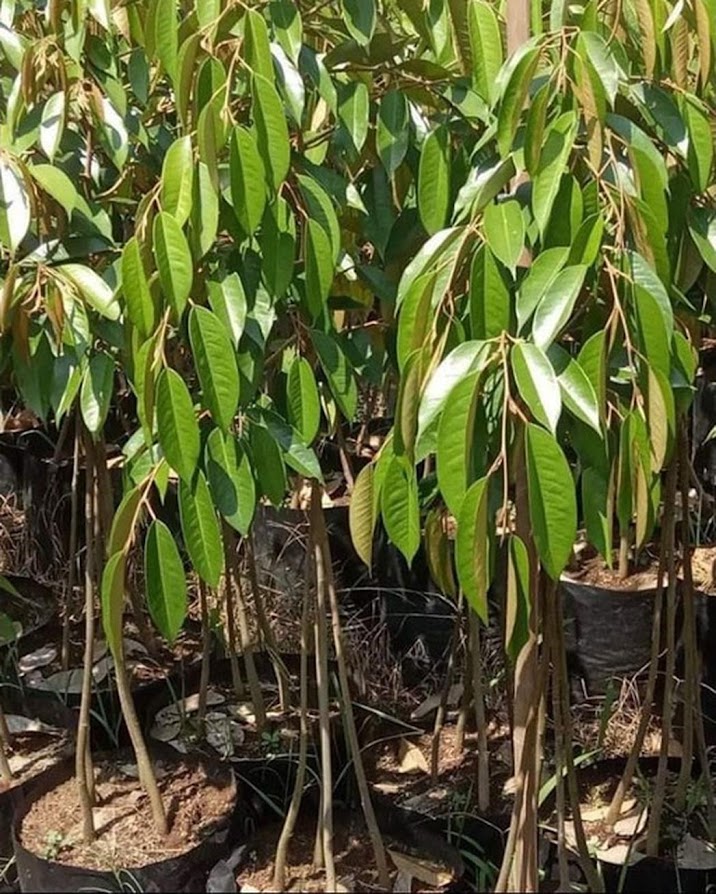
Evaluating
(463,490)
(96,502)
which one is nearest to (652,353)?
(463,490)

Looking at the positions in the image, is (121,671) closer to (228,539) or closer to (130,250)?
(228,539)

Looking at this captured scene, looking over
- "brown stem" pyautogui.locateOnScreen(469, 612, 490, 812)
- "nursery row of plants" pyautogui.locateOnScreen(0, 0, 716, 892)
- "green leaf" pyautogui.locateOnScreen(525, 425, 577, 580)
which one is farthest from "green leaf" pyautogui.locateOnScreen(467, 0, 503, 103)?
"brown stem" pyautogui.locateOnScreen(469, 612, 490, 812)

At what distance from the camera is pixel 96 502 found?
1.90 metres

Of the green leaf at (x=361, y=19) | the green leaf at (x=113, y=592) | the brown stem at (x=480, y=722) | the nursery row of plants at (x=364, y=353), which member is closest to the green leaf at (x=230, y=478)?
the nursery row of plants at (x=364, y=353)

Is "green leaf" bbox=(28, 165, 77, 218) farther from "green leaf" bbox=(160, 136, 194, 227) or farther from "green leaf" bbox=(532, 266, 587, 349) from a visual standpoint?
"green leaf" bbox=(532, 266, 587, 349)

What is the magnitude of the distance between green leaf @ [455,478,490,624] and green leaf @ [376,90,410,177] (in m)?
0.42

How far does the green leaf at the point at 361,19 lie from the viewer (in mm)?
1207

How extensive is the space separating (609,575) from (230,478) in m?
1.35

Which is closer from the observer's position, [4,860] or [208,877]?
[208,877]

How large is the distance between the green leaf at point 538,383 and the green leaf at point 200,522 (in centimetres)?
32

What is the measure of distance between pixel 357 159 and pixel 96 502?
86 cm

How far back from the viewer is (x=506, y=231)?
3.21ft

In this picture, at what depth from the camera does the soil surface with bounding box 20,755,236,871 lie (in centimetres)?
158

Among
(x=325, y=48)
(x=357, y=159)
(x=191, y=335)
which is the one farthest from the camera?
(x=325, y=48)
